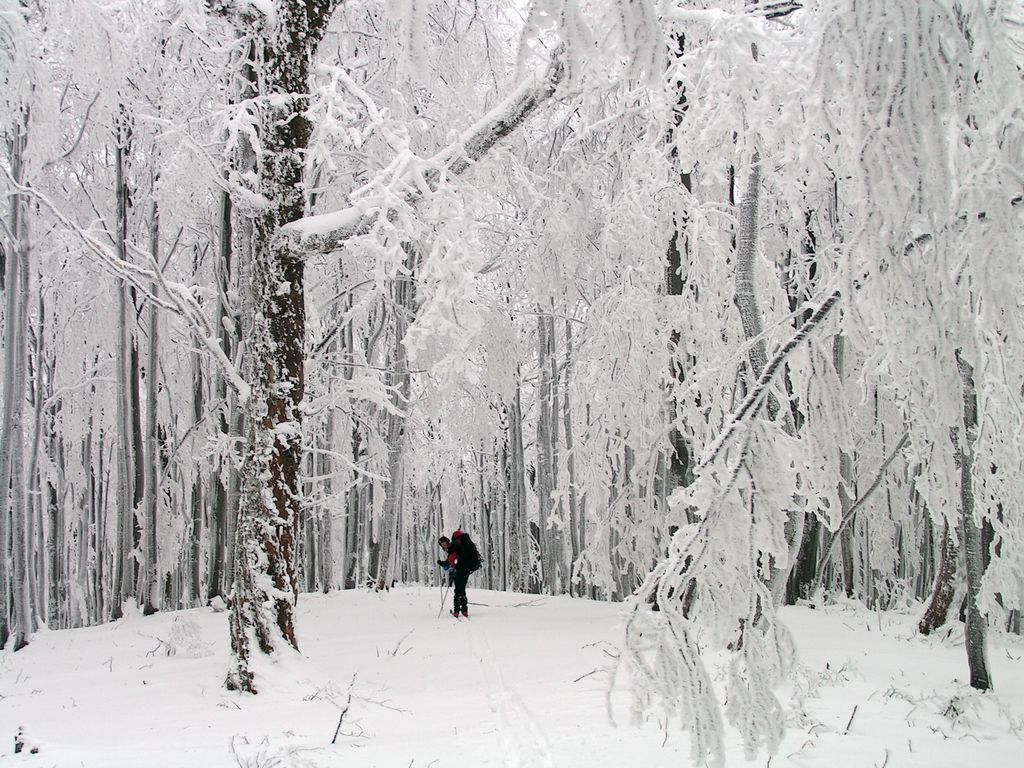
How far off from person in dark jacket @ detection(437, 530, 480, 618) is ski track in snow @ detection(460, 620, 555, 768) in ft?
12.6

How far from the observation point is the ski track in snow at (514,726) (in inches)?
158

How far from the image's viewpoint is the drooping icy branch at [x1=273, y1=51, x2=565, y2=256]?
5.27 m

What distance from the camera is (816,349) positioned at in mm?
2658

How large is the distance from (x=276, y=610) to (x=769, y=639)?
14.7 ft

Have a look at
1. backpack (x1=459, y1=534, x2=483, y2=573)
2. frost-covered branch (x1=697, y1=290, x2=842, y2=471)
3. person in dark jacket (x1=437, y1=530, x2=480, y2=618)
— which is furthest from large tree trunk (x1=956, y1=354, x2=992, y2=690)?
backpack (x1=459, y1=534, x2=483, y2=573)

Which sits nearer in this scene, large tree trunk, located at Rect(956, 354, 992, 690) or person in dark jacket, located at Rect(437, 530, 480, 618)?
large tree trunk, located at Rect(956, 354, 992, 690)

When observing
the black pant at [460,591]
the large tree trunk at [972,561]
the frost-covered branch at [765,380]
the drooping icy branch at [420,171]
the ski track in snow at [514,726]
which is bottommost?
the black pant at [460,591]

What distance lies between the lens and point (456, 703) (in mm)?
5625

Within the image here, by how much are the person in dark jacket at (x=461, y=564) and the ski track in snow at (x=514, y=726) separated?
3.84 metres

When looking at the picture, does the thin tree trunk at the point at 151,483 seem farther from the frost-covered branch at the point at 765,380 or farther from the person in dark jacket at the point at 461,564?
the frost-covered branch at the point at 765,380

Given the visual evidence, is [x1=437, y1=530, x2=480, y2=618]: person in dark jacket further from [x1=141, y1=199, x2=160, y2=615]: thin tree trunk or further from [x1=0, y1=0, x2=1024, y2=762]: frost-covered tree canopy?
[x1=141, y1=199, x2=160, y2=615]: thin tree trunk

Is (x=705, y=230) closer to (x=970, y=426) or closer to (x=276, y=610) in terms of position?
(x=970, y=426)

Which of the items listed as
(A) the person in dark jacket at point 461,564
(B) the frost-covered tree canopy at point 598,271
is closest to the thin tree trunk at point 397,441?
(B) the frost-covered tree canopy at point 598,271

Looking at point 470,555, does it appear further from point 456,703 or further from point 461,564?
point 456,703
